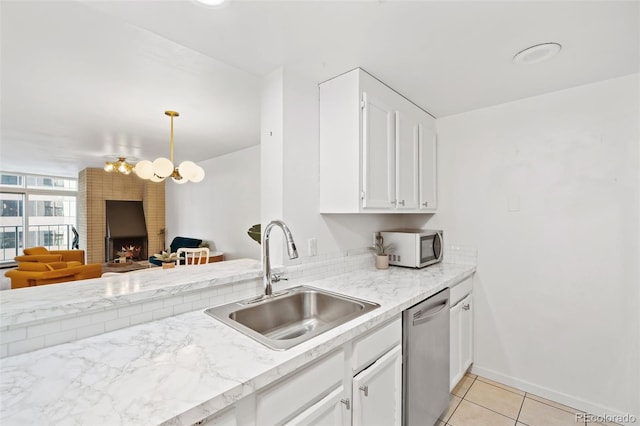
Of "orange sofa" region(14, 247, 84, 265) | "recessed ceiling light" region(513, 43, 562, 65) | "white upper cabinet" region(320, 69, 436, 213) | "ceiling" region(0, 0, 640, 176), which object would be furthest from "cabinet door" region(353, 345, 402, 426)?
"orange sofa" region(14, 247, 84, 265)

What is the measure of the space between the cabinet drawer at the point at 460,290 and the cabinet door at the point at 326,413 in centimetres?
117

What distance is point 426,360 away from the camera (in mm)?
1601

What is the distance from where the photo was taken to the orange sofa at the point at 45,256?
4.40m

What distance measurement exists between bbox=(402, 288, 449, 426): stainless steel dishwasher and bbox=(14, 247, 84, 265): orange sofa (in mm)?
5550

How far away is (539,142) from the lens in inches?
83.3

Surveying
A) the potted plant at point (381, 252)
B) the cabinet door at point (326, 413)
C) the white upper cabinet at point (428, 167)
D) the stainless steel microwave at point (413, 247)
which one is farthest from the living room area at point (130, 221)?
the cabinet door at point (326, 413)

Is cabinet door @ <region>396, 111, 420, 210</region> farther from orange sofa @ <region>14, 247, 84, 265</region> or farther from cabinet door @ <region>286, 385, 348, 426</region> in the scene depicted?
orange sofa @ <region>14, 247, 84, 265</region>

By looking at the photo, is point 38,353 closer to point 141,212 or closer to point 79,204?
point 141,212

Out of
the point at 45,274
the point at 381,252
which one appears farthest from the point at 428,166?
the point at 45,274

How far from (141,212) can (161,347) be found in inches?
298

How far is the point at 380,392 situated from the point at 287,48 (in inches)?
70.3

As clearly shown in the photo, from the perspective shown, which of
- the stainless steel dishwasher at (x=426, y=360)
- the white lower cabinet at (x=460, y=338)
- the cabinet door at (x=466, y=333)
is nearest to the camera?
the stainless steel dishwasher at (x=426, y=360)

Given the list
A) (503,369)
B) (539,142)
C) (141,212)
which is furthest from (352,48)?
(141,212)

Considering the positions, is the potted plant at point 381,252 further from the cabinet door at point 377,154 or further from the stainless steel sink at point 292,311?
the stainless steel sink at point 292,311
